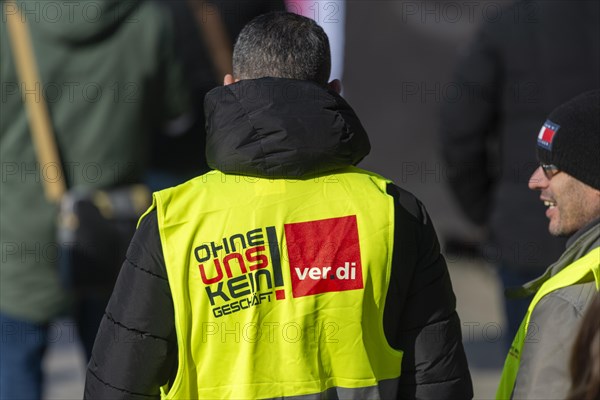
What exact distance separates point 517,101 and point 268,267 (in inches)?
81.5

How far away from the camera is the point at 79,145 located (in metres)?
4.08

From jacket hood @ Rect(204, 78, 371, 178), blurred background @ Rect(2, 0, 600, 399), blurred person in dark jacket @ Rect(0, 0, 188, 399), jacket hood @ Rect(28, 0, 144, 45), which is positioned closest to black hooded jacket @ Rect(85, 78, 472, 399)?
jacket hood @ Rect(204, 78, 371, 178)

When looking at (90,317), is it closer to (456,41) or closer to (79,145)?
(79,145)

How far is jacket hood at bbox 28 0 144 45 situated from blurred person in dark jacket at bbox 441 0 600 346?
4.38ft

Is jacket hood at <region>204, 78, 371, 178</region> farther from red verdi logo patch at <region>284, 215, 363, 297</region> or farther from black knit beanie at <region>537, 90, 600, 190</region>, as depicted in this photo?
black knit beanie at <region>537, 90, 600, 190</region>

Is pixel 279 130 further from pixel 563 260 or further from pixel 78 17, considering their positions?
pixel 78 17

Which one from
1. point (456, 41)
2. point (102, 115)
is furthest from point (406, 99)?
point (102, 115)

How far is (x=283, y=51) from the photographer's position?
106 inches

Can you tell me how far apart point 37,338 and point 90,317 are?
19cm

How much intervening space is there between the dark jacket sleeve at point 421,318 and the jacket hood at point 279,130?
0.20 metres

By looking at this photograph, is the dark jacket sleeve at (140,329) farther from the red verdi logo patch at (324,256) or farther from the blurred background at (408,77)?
the blurred background at (408,77)

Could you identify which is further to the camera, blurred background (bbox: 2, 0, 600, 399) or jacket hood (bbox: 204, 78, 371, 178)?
blurred background (bbox: 2, 0, 600, 399)

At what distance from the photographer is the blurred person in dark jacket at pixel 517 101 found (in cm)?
433

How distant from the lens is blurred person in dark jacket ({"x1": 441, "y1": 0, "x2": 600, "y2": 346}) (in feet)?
14.2
